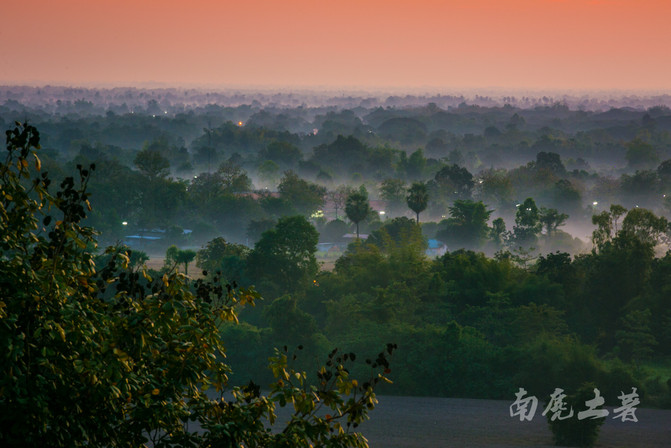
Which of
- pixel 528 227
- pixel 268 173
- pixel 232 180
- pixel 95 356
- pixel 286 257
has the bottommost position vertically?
pixel 286 257

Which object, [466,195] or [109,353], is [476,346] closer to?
[109,353]

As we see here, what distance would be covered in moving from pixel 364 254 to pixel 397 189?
51.7m

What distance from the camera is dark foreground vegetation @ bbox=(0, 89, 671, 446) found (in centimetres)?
637

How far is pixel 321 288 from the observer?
43.4 metres

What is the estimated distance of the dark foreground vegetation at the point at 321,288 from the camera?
20.9 ft

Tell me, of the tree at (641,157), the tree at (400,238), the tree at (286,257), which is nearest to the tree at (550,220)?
the tree at (400,238)

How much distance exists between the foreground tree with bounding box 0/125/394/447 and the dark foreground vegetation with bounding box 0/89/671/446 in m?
0.02

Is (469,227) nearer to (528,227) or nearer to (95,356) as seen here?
(528,227)

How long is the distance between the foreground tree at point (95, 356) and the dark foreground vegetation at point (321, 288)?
23 millimetres

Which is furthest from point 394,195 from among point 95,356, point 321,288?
point 95,356

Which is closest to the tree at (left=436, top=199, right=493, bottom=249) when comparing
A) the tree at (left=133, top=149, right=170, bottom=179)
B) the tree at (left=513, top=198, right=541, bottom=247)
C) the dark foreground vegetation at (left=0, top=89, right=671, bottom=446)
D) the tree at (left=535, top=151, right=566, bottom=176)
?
the dark foreground vegetation at (left=0, top=89, right=671, bottom=446)

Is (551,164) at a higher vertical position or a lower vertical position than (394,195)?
higher

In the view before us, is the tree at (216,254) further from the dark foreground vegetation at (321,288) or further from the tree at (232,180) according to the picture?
the tree at (232,180)

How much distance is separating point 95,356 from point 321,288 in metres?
37.3
